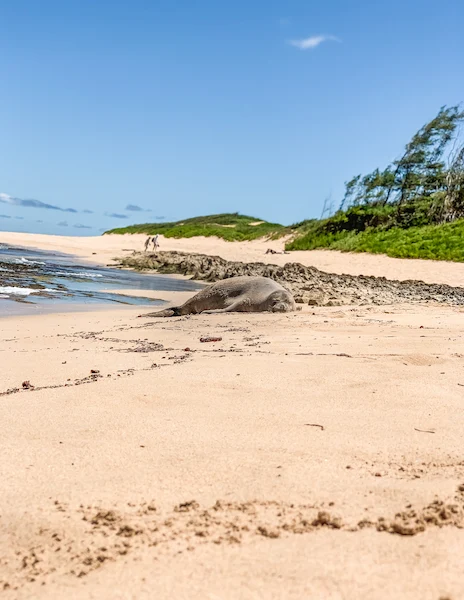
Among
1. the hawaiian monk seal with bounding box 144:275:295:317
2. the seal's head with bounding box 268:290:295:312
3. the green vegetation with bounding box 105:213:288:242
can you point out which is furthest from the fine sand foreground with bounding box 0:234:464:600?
the green vegetation with bounding box 105:213:288:242

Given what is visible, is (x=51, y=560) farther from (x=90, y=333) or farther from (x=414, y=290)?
(x=414, y=290)

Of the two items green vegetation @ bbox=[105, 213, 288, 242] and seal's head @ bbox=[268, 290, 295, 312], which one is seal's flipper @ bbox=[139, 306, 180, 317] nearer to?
seal's head @ bbox=[268, 290, 295, 312]

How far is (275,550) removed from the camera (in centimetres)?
180

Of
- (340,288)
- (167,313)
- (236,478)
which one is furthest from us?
(340,288)

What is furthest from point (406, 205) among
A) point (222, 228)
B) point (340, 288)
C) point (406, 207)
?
point (222, 228)

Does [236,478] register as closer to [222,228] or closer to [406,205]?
[406,205]

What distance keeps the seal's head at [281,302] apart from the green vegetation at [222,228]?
37.0m

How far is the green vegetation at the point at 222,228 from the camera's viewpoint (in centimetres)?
5228

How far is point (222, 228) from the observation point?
58.6m

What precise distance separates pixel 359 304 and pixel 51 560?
972 cm

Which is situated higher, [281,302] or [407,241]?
[407,241]

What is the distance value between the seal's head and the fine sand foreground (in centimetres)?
465

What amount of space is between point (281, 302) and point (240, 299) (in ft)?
2.67

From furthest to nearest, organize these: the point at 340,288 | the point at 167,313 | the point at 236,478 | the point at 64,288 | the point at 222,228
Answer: the point at 222,228 → the point at 64,288 → the point at 340,288 → the point at 167,313 → the point at 236,478
